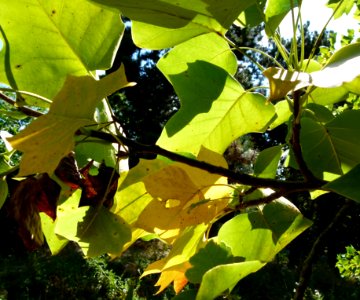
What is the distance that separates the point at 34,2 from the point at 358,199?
0.26 meters

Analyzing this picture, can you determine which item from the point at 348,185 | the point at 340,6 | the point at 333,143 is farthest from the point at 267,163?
the point at 340,6

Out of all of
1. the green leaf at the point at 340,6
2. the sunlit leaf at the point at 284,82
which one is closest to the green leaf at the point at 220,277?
the sunlit leaf at the point at 284,82

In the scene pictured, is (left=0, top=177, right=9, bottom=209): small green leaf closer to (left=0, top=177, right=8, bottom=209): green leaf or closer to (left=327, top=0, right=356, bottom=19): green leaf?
(left=0, top=177, right=8, bottom=209): green leaf

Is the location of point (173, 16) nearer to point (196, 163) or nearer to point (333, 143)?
point (196, 163)

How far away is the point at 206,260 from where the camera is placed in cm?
37

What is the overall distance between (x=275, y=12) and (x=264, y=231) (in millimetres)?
226

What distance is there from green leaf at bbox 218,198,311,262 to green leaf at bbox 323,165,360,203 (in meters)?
0.11

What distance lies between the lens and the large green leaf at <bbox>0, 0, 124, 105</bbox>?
0.37 meters

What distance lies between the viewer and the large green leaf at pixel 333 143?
432mm

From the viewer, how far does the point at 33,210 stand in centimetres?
37

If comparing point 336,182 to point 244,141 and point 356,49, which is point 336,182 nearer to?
point 356,49

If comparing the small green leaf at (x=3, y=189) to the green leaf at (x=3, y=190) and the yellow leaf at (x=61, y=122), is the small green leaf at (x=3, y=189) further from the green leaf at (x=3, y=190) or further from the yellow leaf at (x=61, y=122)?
the yellow leaf at (x=61, y=122)

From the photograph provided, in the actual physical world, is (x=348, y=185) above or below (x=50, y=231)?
above

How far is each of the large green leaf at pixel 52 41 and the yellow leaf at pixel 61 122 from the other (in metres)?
0.11
